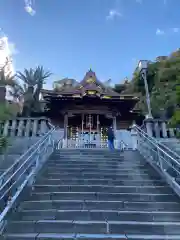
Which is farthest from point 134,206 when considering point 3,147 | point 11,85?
point 11,85

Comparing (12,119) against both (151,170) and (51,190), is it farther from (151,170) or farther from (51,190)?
(151,170)

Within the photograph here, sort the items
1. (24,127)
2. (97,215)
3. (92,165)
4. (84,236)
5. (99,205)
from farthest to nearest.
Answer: (24,127)
(92,165)
(99,205)
(97,215)
(84,236)

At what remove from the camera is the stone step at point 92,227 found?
4160 millimetres

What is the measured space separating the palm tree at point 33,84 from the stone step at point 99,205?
17.0m

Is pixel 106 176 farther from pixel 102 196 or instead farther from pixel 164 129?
pixel 164 129

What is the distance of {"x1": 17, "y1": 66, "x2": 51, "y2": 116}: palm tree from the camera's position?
21.8m

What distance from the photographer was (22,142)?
8594mm

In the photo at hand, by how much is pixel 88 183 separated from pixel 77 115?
10.3m

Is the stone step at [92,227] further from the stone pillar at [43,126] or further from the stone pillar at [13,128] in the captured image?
the stone pillar at [13,128]

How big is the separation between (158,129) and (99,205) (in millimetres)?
5279

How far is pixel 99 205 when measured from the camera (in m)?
5.14

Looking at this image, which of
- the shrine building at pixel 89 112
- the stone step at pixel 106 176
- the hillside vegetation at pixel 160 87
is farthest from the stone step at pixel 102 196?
the hillside vegetation at pixel 160 87

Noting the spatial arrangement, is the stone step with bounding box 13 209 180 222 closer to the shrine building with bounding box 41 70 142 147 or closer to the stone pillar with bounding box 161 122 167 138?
the stone pillar with bounding box 161 122 167 138

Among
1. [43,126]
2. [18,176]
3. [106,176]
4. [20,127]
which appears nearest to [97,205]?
[106,176]
